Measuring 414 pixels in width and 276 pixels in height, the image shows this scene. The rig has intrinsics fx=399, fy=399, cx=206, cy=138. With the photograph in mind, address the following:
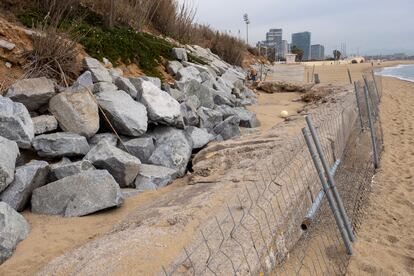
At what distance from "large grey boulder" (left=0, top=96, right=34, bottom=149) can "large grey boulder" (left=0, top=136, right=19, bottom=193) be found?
44 centimetres

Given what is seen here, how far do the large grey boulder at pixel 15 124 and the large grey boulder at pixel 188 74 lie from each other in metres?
4.33

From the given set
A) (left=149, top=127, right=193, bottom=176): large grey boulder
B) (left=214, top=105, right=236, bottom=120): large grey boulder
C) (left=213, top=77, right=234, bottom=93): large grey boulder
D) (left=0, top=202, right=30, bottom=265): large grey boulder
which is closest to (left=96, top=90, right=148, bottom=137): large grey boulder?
(left=149, top=127, right=193, bottom=176): large grey boulder

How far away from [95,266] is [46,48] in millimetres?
4105

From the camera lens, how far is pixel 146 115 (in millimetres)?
5555

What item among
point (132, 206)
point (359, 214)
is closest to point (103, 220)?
point (132, 206)

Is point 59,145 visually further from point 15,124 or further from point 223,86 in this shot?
point 223,86

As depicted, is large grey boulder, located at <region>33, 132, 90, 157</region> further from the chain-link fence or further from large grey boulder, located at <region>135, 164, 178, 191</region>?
the chain-link fence

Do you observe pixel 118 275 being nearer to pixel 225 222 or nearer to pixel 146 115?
pixel 225 222

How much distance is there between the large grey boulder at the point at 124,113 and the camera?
5.25 meters

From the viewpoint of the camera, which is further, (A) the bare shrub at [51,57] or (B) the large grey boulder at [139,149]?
(A) the bare shrub at [51,57]

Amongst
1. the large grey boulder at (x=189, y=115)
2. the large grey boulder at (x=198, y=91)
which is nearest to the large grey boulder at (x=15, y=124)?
the large grey boulder at (x=189, y=115)

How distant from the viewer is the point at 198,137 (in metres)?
6.21

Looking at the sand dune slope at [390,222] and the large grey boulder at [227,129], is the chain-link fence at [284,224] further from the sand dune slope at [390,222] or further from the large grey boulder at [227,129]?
the large grey boulder at [227,129]

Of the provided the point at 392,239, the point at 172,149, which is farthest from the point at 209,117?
the point at 392,239
